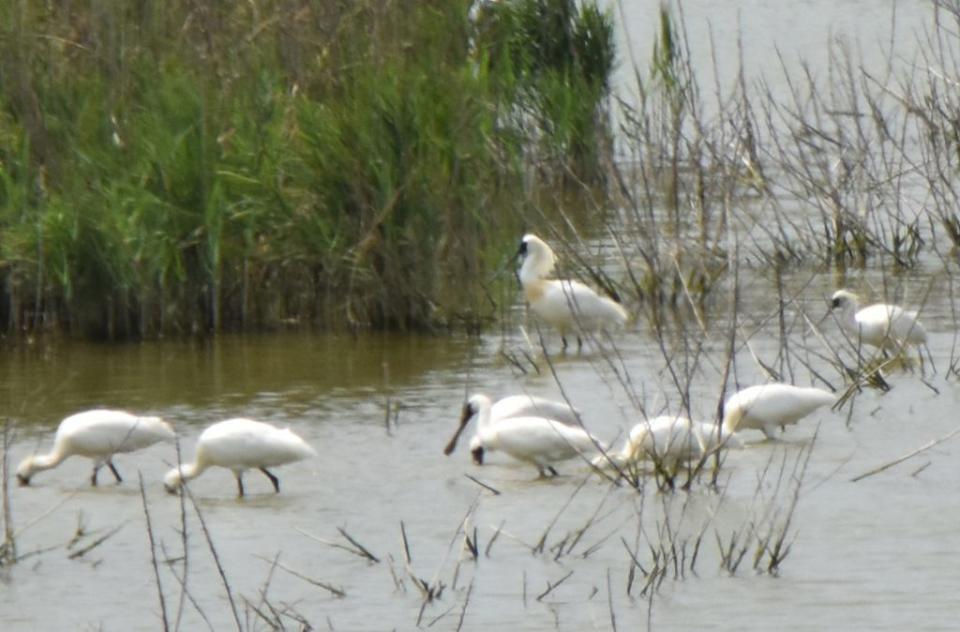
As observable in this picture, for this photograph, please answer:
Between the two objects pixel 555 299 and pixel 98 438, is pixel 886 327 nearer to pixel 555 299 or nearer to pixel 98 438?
pixel 555 299

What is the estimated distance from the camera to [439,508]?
793 cm

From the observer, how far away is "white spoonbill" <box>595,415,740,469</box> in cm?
771

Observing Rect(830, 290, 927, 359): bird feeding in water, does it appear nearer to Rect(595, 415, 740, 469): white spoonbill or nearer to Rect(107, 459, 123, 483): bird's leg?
Rect(595, 415, 740, 469): white spoonbill

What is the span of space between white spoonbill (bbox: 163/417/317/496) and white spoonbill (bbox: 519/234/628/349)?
356cm

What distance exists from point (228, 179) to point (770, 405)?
152 inches

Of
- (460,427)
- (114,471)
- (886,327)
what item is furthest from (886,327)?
(114,471)

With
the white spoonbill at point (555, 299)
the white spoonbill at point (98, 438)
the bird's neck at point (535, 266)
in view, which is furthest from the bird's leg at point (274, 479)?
the bird's neck at point (535, 266)

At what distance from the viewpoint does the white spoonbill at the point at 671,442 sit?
7.71 meters

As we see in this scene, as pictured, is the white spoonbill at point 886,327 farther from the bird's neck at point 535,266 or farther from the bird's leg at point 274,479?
the bird's leg at point 274,479

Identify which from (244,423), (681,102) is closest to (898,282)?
(681,102)

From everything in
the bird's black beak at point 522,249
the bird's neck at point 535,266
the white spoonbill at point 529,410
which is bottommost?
the white spoonbill at point 529,410

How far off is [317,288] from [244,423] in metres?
3.77

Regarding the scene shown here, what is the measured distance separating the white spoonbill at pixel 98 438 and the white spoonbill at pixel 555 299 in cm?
354

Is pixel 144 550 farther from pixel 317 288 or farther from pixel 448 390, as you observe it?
pixel 317 288
